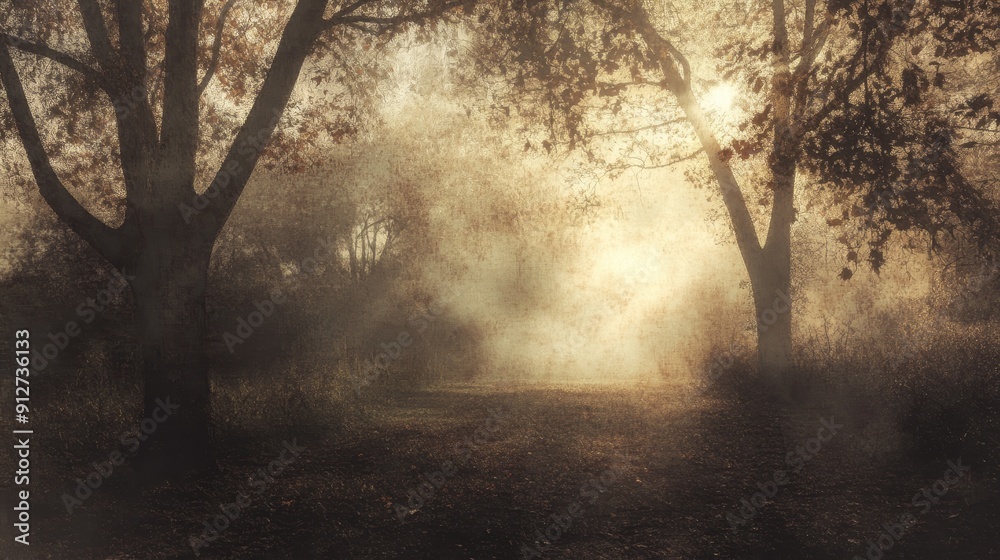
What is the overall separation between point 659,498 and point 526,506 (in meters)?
1.24

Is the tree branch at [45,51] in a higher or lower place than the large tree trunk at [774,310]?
higher

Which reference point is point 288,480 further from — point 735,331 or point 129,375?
point 735,331

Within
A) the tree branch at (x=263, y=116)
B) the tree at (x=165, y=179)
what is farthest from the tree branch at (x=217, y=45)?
the tree branch at (x=263, y=116)

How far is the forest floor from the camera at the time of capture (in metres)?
5.16

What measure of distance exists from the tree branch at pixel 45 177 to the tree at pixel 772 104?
201 inches

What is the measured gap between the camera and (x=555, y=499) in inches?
242

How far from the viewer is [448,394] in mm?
12477

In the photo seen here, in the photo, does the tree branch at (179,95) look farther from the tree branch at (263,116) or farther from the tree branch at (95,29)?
the tree branch at (95,29)

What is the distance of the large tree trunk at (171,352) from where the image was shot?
23.3 ft

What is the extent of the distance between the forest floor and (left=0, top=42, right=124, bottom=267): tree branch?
2.45 m

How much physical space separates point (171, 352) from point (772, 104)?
6973 millimetres

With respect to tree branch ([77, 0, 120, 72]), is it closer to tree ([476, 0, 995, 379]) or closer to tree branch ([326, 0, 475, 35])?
tree branch ([326, 0, 475, 35])

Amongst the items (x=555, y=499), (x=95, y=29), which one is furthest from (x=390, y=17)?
(x=555, y=499)

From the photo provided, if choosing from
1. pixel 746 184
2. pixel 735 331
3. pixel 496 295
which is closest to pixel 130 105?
pixel 746 184
